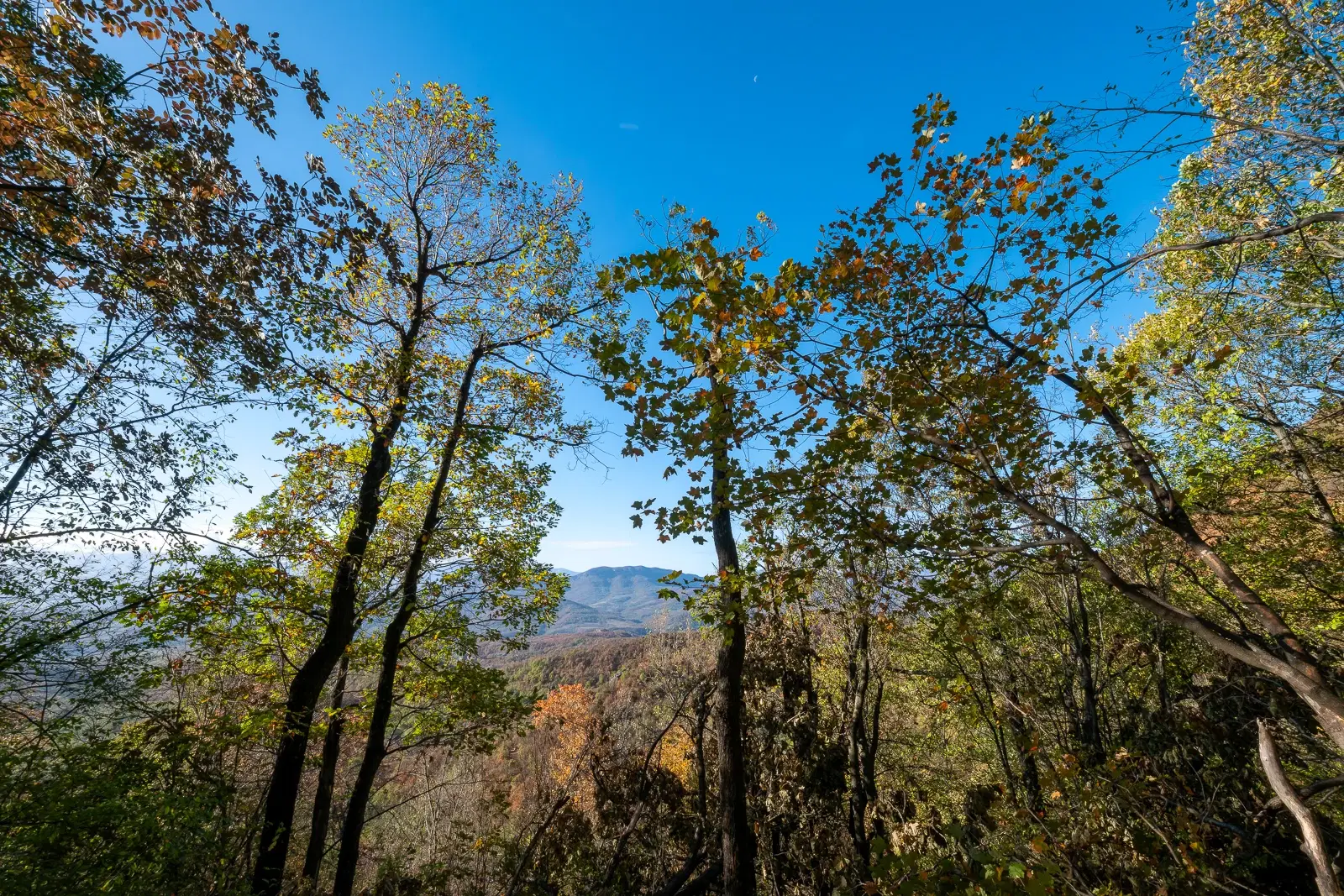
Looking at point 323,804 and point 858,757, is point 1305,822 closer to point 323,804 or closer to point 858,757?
point 858,757

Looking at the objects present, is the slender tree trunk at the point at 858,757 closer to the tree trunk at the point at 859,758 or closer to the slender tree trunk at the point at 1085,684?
the tree trunk at the point at 859,758

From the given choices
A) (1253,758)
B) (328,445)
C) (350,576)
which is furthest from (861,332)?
(1253,758)

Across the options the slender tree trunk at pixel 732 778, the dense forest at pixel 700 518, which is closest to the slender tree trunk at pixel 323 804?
the dense forest at pixel 700 518

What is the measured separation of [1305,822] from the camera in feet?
8.53

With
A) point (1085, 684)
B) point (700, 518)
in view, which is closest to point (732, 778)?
point (700, 518)

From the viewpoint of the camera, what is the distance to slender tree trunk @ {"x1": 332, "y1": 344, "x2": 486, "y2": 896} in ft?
23.0

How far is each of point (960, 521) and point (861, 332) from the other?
8.86 ft

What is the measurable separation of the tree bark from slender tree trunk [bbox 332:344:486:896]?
28.9 feet

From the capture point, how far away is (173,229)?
14.5 feet

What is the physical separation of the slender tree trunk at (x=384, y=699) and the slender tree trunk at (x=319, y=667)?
2.27 ft

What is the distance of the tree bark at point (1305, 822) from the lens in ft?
8.11

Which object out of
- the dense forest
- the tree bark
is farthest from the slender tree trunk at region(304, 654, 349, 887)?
the tree bark

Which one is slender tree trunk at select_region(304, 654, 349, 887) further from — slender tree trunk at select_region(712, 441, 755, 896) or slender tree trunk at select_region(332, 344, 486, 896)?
slender tree trunk at select_region(712, 441, 755, 896)

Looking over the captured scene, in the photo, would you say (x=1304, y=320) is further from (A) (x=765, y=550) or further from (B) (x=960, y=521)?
(A) (x=765, y=550)
